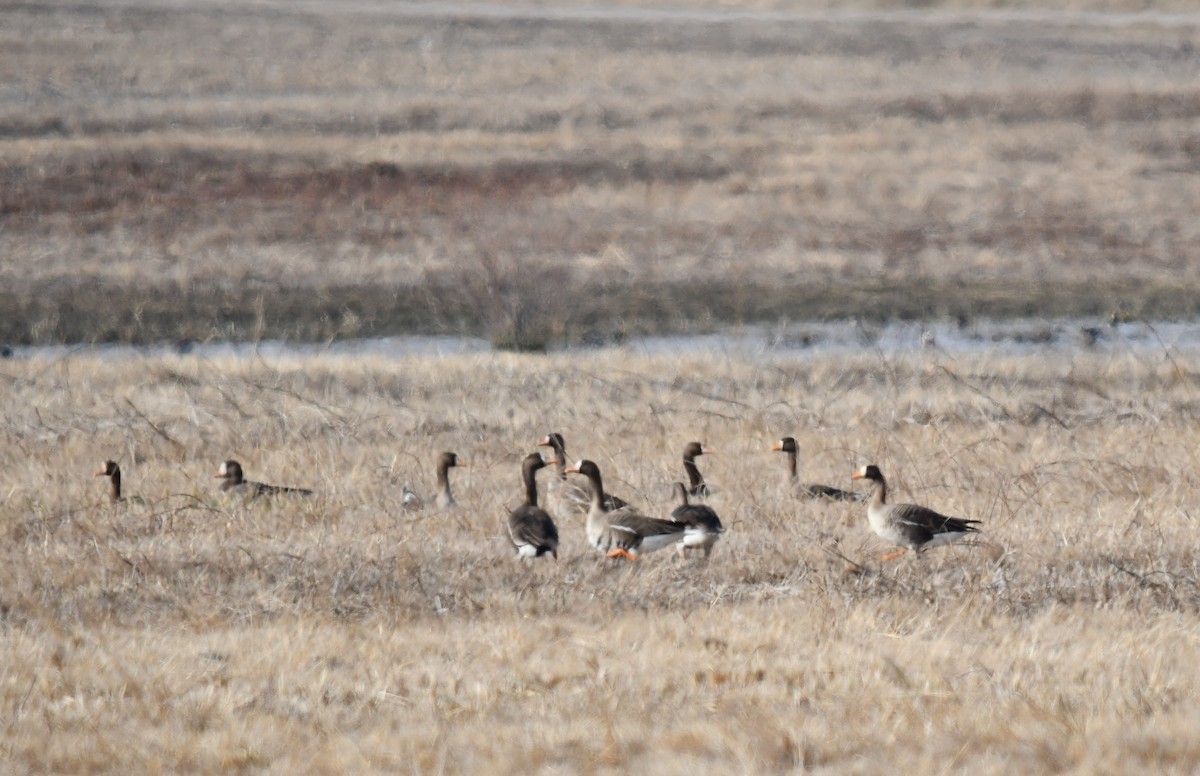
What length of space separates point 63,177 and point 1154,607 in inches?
1218

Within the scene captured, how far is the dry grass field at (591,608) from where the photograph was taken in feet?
19.9

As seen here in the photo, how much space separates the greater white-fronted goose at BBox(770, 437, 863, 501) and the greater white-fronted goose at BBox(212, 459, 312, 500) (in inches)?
134

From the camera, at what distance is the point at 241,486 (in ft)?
36.1

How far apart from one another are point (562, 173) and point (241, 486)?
26648mm

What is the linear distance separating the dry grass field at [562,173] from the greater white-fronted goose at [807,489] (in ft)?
31.0

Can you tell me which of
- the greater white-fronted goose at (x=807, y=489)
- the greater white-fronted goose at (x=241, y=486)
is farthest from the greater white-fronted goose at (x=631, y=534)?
the greater white-fronted goose at (x=241, y=486)

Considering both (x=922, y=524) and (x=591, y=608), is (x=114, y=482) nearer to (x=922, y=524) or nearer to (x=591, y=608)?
(x=591, y=608)

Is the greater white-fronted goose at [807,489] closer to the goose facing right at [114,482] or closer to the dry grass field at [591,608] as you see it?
the dry grass field at [591,608]

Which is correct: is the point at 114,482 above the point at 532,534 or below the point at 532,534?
below

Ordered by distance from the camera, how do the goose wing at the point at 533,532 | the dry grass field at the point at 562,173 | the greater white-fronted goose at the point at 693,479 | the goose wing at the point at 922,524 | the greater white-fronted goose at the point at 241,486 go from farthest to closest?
the dry grass field at the point at 562,173 → the greater white-fronted goose at the point at 693,479 → the greater white-fronted goose at the point at 241,486 → the goose wing at the point at 922,524 → the goose wing at the point at 533,532

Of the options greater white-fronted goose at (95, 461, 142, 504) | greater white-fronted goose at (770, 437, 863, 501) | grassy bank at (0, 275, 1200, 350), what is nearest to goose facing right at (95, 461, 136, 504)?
greater white-fronted goose at (95, 461, 142, 504)

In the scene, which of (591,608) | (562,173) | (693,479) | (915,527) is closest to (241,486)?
(693,479)

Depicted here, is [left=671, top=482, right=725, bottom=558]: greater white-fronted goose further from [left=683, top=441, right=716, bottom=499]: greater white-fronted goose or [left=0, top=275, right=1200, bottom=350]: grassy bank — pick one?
[left=0, top=275, right=1200, bottom=350]: grassy bank

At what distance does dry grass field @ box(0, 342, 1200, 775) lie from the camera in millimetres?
6070
